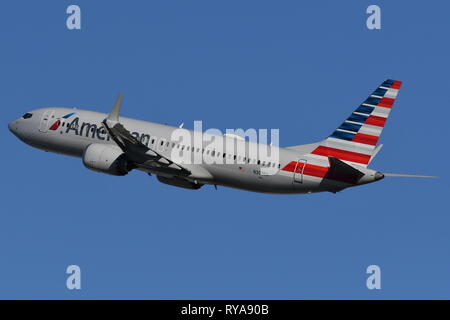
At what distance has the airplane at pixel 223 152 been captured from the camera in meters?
68.6

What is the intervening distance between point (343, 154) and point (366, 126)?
225cm

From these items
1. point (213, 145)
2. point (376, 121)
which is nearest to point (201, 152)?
point (213, 145)

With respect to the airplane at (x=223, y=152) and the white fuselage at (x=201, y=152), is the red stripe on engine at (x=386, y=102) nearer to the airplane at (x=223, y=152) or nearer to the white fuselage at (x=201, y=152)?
the airplane at (x=223, y=152)

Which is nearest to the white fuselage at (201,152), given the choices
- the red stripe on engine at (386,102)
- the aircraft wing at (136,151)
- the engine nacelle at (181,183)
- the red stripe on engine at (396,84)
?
the aircraft wing at (136,151)

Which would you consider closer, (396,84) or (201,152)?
(396,84)

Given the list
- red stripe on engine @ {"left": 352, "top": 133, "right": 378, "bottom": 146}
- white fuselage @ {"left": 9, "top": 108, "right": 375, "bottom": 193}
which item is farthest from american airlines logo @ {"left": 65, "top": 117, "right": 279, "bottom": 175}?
red stripe on engine @ {"left": 352, "top": 133, "right": 378, "bottom": 146}

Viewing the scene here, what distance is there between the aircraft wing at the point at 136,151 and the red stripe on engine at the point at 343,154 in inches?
363

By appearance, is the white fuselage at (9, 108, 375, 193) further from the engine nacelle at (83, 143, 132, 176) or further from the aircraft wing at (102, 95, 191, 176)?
the engine nacelle at (83, 143, 132, 176)

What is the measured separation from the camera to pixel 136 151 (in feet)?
238

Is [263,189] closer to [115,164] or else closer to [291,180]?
[291,180]

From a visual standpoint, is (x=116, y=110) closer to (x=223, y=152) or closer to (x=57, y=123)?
(x=223, y=152)

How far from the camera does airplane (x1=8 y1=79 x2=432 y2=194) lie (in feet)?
225

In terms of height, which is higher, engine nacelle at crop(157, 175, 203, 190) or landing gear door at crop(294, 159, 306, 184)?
engine nacelle at crop(157, 175, 203, 190)
